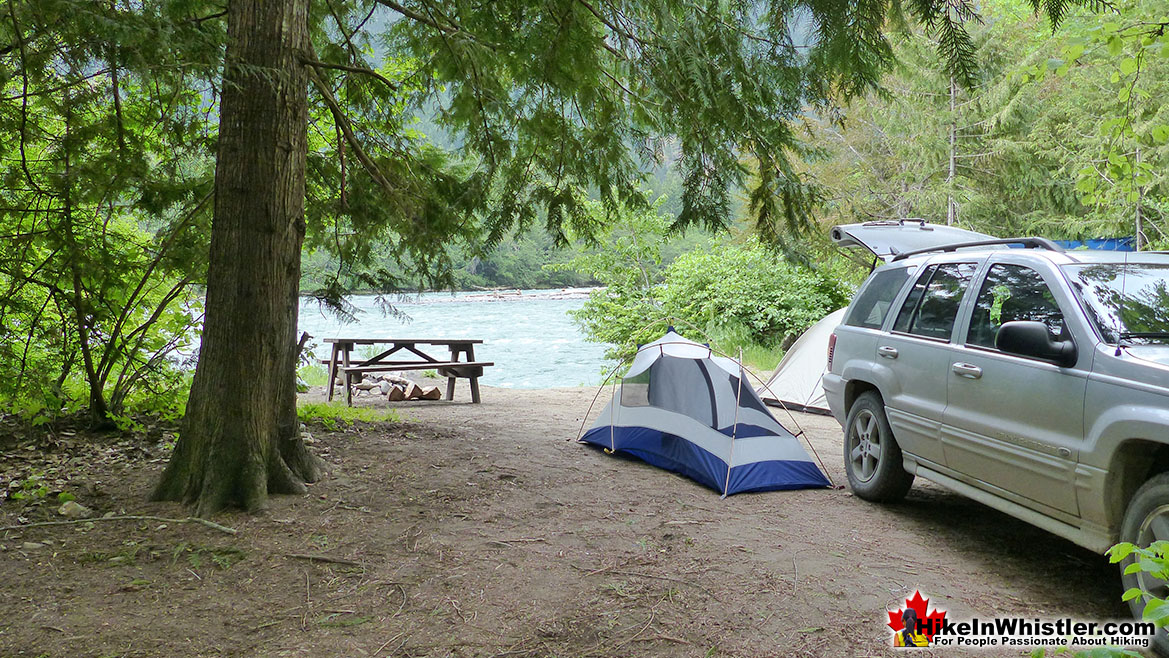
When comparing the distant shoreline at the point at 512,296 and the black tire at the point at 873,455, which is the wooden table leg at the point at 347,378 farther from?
the distant shoreline at the point at 512,296

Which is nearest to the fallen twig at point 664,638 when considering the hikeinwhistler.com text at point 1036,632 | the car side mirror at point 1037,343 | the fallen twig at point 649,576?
the fallen twig at point 649,576

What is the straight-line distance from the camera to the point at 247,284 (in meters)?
5.09

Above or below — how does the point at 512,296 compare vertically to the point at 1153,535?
above

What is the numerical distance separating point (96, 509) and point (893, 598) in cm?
470

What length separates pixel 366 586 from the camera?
4.06 metres

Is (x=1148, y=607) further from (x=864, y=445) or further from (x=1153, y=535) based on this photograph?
(x=864, y=445)

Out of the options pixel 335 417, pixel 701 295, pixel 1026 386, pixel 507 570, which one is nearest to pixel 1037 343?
pixel 1026 386

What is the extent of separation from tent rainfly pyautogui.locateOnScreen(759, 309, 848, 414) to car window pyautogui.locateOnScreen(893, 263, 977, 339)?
5571mm

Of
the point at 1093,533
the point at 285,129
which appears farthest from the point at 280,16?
the point at 1093,533

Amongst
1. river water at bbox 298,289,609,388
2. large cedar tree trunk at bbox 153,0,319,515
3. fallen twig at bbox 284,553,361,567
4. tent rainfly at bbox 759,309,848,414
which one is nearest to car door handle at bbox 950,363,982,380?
fallen twig at bbox 284,553,361,567

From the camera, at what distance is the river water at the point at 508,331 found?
23031 millimetres

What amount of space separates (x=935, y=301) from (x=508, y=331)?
2760 cm

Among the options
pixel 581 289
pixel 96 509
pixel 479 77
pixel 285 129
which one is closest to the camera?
pixel 96 509

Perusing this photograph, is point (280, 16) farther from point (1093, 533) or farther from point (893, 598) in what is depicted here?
point (1093, 533)
